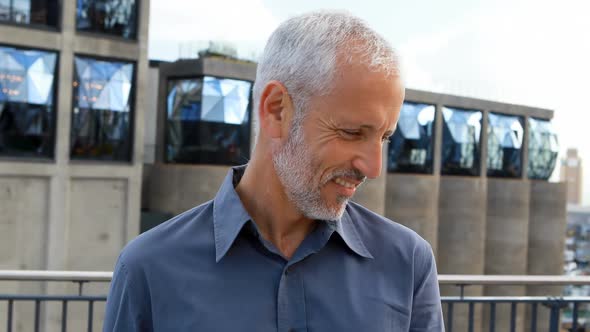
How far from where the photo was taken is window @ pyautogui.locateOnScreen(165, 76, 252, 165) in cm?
2073

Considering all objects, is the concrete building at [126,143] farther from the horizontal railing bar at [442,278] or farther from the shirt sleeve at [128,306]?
the shirt sleeve at [128,306]

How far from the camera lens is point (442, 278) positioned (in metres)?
4.41

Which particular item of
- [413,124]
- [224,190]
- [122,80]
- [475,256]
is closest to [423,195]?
[413,124]

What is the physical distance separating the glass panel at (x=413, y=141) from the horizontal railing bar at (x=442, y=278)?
901 inches

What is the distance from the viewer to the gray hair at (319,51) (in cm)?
131

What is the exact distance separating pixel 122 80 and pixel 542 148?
76.7 ft

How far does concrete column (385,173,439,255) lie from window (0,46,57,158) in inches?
612

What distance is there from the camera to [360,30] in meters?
1.35

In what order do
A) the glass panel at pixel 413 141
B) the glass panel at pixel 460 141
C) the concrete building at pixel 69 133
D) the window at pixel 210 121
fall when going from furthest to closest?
the glass panel at pixel 460 141 → the glass panel at pixel 413 141 → the window at pixel 210 121 → the concrete building at pixel 69 133

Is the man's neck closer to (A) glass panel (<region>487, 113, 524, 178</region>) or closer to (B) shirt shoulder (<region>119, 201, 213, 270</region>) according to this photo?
(B) shirt shoulder (<region>119, 201, 213, 270</region>)

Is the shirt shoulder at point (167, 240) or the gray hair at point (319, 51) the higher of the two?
the gray hair at point (319, 51)

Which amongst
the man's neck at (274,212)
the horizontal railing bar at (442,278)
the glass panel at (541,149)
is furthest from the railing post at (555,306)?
the glass panel at (541,149)

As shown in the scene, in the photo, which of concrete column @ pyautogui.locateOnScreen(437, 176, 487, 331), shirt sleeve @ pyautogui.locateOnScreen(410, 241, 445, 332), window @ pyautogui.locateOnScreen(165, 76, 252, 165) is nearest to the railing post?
shirt sleeve @ pyautogui.locateOnScreen(410, 241, 445, 332)

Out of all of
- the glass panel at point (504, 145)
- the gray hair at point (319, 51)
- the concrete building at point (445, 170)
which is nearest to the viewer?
the gray hair at point (319, 51)
